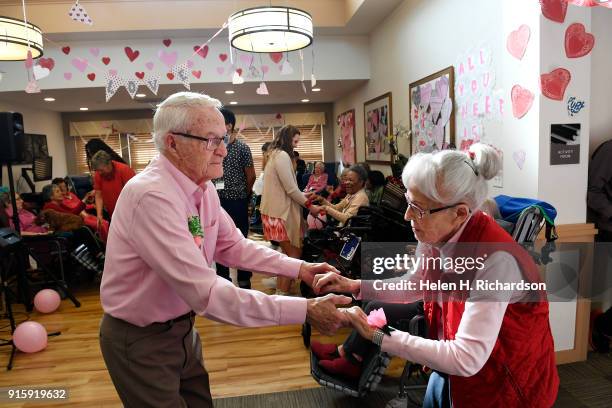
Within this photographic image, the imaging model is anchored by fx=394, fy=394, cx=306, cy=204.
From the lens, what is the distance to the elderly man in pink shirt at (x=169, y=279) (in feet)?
3.74

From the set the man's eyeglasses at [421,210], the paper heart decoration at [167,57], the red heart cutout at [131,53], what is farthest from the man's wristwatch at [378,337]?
the red heart cutout at [131,53]

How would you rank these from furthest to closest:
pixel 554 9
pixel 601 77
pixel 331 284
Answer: pixel 601 77, pixel 554 9, pixel 331 284

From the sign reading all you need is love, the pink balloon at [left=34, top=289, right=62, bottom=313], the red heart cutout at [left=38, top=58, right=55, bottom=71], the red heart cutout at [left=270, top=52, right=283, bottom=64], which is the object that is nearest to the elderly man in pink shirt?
the sign reading all you need is love

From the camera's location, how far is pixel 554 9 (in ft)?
7.16

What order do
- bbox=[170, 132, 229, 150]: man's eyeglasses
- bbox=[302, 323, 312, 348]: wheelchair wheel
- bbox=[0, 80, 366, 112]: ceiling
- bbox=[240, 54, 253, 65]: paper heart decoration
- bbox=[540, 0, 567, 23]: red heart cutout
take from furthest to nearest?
bbox=[0, 80, 366, 112]: ceiling
bbox=[240, 54, 253, 65]: paper heart decoration
bbox=[302, 323, 312, 348]: wheelchair wheel
bbox=[540, 0, 567, 23]: red heart cutout
bbox=[170, 132, 229, 150]: man's eyeglasses

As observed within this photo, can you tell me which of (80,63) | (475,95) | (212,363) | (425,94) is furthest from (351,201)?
(80,63)

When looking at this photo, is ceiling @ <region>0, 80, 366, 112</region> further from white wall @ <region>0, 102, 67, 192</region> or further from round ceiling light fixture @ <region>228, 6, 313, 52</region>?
round ceiling light fixture @ <region>228, 6, 313, 52</region>

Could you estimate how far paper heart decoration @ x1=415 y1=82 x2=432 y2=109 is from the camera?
3.69 metres

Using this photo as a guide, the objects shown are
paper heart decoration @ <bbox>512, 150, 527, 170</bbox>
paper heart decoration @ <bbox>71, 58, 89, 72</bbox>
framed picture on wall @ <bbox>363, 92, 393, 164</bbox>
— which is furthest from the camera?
paper heart decoration @ <bbox>71, 58, 89, 72</bbox>

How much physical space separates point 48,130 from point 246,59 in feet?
18.3

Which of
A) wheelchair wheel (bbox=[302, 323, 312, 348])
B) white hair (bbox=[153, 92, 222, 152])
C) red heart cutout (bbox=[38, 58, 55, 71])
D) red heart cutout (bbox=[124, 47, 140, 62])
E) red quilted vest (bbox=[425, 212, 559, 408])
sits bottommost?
wheelchair wheel (bbox=[302, 323, 312, 348])

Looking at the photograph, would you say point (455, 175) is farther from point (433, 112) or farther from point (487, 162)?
point (433, 112)

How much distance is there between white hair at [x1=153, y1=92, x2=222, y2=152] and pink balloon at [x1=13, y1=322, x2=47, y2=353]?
2.56 metres

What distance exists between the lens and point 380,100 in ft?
16.8
